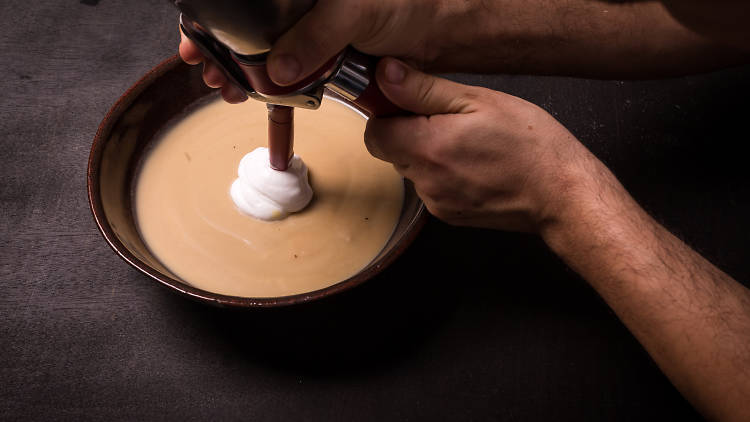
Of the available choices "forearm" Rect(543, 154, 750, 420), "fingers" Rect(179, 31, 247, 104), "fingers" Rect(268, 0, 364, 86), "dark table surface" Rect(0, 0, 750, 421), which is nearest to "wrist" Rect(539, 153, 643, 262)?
"forearm" Rect(543, 154, 750, 420)

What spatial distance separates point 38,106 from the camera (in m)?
1.25

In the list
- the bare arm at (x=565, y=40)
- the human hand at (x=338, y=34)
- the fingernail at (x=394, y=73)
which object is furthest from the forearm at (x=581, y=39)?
the fingernail at (x=394, y=73)

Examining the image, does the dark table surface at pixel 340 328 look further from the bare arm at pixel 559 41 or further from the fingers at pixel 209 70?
the fingers at pixel 209 70

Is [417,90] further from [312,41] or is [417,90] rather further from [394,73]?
[312,41]

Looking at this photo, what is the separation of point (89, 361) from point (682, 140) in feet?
3.96

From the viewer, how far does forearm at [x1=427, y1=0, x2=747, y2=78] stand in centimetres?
112

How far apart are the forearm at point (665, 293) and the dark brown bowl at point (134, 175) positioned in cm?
25

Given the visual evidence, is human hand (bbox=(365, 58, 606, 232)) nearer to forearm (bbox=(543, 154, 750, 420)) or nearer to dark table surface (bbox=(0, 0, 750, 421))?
forearm (bbox=(543, 154, 750, 420))

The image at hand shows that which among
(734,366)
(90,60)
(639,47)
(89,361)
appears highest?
(639,47)

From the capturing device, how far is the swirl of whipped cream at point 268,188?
3.55 feet

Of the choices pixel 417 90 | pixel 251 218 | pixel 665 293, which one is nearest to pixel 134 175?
pixel 251 218

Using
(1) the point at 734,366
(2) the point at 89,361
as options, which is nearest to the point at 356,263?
(2) the point at 89,361

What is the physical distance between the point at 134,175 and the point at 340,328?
20.1 inches

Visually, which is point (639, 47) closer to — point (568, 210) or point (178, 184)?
point (568, 210)
